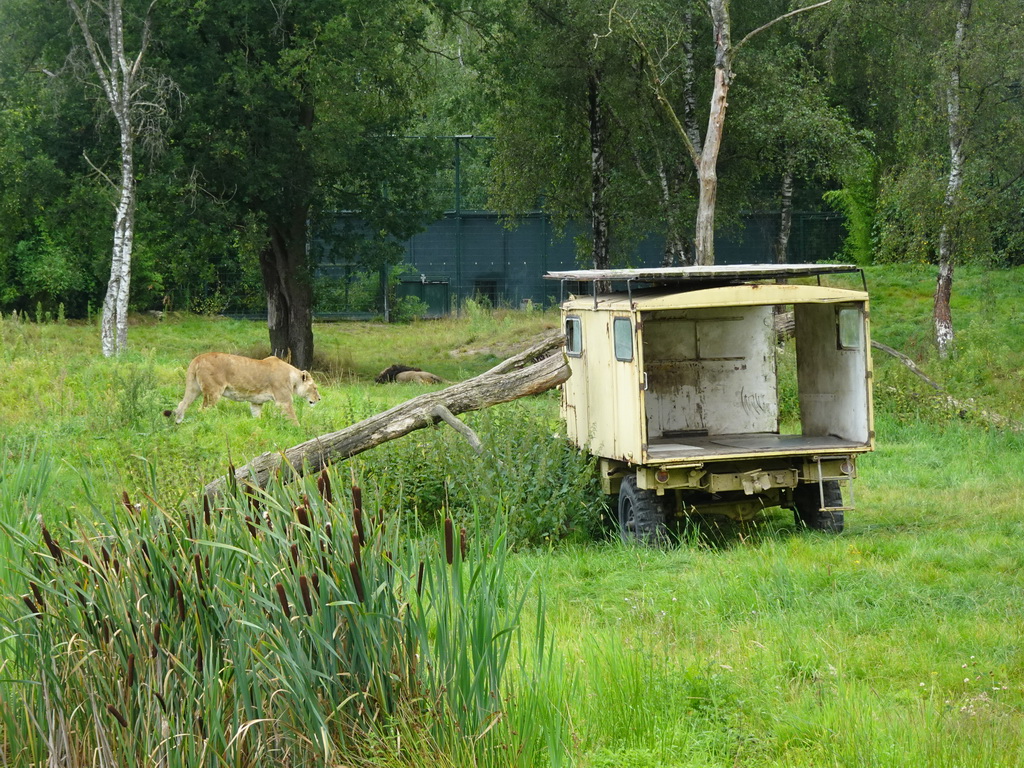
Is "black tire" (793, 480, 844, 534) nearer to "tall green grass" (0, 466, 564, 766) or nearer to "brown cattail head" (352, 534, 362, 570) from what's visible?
"tall green grass" (0, 466, 564, 766)

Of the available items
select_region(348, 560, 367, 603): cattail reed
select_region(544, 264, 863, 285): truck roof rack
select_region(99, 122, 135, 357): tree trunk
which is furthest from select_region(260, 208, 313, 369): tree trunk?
select_region(348, 560, 367, 603): cattail reed

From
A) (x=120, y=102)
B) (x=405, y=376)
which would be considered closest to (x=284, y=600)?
(x=405, y=376)

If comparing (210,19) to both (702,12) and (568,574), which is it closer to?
(702,12)

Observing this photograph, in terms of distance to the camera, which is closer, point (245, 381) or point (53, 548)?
point (53, 548)

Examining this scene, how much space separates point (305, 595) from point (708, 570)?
5.42 metres

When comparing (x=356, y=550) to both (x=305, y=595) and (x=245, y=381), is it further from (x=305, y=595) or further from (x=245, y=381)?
(x=245, y=381)

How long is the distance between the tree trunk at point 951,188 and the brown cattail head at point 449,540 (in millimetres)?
18132

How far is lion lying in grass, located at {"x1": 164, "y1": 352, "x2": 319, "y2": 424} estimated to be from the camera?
50.6ft

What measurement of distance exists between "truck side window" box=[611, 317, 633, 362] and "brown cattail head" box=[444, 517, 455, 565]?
6.20 meters

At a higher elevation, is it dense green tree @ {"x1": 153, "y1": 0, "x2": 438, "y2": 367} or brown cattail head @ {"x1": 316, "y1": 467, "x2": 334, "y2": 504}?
dense green tree @ {"x1": 153, "y1": 0, "x2": 438, "y2": 367}

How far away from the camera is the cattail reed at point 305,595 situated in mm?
3785

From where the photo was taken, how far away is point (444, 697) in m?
4.20

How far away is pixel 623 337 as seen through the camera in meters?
10.3

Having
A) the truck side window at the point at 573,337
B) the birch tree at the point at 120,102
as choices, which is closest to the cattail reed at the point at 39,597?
the truck side window at the point at 573,337
